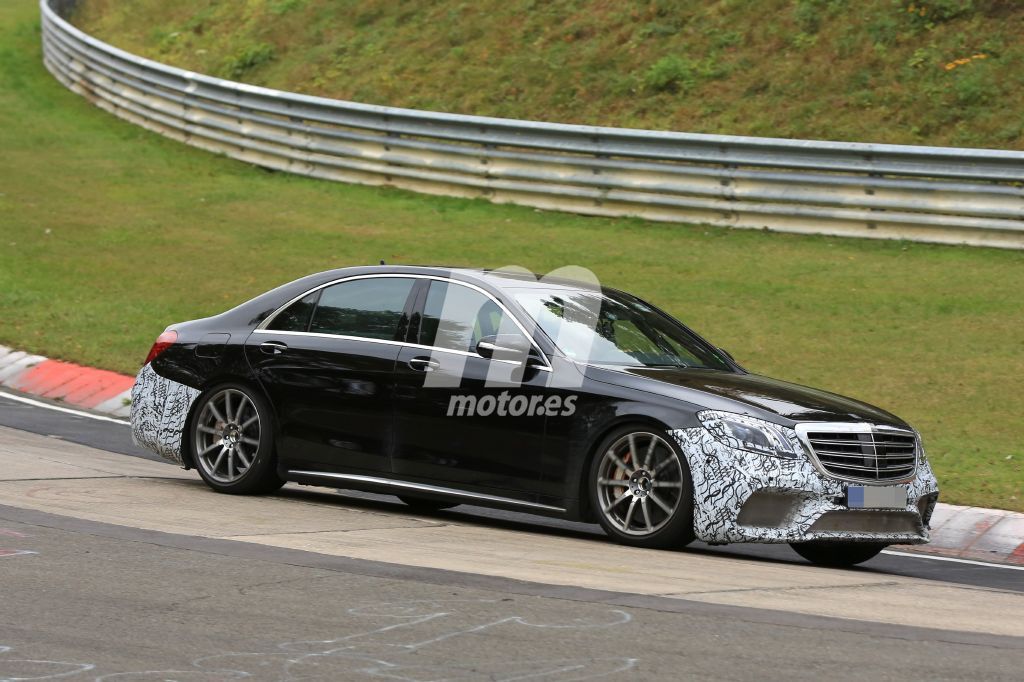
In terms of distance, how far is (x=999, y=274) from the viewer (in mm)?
16469

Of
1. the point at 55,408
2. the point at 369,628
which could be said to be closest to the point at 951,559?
the point at 369,628

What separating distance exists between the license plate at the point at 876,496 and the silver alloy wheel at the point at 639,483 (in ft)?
2.92

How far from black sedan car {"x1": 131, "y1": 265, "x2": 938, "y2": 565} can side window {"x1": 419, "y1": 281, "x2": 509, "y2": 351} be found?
0.04 feet

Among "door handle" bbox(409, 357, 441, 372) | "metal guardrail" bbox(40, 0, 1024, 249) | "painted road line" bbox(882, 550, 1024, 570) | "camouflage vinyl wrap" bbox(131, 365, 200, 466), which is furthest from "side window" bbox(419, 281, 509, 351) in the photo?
"metal guardrail" bbox(40, 0, 1024, 249)

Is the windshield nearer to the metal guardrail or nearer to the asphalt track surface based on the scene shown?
the asphalt track surface

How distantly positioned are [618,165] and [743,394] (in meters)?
11.9

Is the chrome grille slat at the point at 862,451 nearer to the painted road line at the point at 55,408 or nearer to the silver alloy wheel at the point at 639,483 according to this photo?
the silver alloy wheel at the point at 639,483

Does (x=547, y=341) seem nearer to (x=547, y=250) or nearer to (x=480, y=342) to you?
(x=480, y=342)

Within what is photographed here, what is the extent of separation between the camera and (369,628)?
6.25m

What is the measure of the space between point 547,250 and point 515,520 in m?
8.92

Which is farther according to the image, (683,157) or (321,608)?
(683,157)

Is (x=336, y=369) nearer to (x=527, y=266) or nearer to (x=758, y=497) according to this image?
(x=758, y=497)

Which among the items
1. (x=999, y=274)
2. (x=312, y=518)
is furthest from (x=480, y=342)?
(x=999, y=274)

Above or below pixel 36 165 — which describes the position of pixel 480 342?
below
